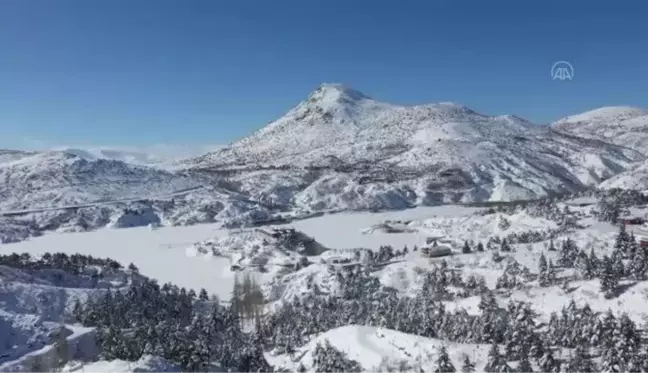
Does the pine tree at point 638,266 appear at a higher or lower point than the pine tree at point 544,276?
higher

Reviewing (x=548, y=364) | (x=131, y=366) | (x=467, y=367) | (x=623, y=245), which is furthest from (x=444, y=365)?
(x=623, y=245)

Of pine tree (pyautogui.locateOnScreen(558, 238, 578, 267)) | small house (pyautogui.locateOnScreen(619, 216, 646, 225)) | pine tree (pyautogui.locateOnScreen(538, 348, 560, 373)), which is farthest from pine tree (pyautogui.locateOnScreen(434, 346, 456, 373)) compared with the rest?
small house (pyautogui.locateOnScreen(619, 216, 646, 225))

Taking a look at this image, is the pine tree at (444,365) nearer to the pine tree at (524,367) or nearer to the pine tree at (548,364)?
the pine tree at (524,367)

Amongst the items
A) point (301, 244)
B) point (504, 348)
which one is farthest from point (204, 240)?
point (504, 348)

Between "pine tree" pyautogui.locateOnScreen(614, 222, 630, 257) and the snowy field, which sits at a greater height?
"pine tree" pyautogui.locateOnScreen(614, 222, 630, 257)

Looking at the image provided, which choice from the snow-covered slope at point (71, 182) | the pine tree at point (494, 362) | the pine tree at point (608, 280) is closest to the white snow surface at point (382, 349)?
the pine tree at point (494, 362)

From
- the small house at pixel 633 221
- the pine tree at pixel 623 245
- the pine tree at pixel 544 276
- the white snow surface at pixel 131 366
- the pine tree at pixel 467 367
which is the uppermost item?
the small house at pixel 633 221

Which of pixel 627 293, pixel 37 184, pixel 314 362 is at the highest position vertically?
pixel 37 184

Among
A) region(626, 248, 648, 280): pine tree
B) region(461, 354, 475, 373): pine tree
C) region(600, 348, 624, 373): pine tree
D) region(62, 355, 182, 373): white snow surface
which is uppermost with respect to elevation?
region(626, 248, 648, 280): pine tree

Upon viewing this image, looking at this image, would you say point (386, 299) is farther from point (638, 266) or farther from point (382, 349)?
point (638, 266)

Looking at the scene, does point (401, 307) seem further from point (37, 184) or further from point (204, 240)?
point (37, 184)

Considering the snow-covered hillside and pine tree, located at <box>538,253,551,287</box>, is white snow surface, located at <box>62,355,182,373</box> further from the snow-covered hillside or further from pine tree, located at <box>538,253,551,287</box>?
pine tree, located at <box>538,253,551,287</box>
